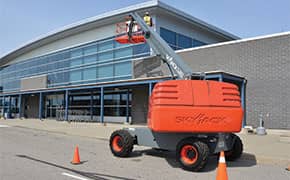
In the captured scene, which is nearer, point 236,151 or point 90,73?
point 236,151

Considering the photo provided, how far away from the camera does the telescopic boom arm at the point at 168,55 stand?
38.3 feet

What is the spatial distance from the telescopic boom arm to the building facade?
5145mm

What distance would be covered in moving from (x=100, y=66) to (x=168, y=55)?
1812cm

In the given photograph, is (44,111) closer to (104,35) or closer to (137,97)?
(104,35)

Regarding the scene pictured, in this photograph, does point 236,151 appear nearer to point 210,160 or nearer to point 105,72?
point 210,160

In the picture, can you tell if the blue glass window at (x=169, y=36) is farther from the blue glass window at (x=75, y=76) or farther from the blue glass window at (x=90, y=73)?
the blue glass window at (x=75, y=76)

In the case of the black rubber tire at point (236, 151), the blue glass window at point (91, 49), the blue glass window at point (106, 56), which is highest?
the blue glass window at point (91, 49)

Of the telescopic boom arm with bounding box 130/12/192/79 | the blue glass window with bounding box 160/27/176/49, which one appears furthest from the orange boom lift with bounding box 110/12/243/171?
the blue glass window with bounding box 160/27/176/49

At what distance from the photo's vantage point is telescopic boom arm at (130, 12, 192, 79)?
11663 millimetres

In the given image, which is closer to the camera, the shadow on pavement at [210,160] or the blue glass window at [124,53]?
the shadow on pavement at [210,160]

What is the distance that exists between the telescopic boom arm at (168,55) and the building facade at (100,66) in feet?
16.9

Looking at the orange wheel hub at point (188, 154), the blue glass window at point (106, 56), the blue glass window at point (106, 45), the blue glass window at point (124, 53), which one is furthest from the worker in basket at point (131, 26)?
the orange wheel hub at point (188, 154)

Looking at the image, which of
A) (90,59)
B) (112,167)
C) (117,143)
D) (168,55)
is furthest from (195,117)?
(90,59)

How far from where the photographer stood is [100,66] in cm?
3112
